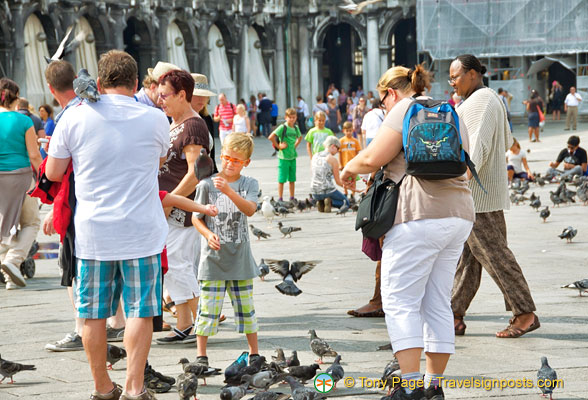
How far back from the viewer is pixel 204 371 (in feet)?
17.6

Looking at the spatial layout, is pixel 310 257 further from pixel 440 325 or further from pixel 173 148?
pixel 440 325

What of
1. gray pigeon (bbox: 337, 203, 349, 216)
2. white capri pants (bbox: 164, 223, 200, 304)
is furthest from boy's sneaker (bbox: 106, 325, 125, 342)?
gray pigeon (bbox: 337, 203, 349, 216)

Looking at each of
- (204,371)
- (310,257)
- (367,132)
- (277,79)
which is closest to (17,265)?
(310,257)

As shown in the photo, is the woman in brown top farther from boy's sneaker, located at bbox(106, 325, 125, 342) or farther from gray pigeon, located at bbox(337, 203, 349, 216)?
gray pigeon, located at bbox(337, 203, 349, 216)

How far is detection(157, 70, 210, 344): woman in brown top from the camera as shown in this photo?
246 inches

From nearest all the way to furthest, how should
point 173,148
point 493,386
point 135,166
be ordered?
point 135,166 → point 493,386 → point 173,148

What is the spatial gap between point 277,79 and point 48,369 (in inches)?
1400

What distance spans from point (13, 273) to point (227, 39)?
1191 inches

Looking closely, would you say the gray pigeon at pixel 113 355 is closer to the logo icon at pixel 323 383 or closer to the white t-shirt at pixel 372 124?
the logo icon at pixel 323 383

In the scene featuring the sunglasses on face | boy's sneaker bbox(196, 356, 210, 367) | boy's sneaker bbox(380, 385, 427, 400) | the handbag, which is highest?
the sunglasses on face

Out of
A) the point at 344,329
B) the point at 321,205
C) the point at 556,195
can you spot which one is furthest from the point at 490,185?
the point at 321,205

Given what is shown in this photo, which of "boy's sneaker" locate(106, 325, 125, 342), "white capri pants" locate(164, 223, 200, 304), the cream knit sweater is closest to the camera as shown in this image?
the cream knit sweater

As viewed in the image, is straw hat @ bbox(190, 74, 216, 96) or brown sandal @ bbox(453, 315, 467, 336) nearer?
brown sandal @ bbox(453, 315, 467, 336)

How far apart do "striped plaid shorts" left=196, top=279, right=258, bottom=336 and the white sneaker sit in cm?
381
